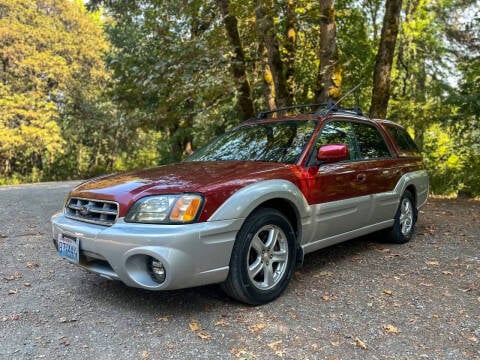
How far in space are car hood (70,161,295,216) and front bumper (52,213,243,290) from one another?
19 centimetres

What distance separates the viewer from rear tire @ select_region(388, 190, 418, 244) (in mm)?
5502

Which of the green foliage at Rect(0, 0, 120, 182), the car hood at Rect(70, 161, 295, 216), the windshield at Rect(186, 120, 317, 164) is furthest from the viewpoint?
the green foliage at Rect(0, 0, 120, 182)

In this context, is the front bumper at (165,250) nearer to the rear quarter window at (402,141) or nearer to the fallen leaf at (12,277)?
the fallen leaf at (12,277)

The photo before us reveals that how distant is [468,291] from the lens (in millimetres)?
3908

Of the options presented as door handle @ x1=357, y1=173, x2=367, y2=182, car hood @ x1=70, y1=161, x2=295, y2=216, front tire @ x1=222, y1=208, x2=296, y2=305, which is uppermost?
car hood @ x1=70, y1=161, x2=295, y2=216

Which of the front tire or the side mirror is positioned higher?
the side mirror

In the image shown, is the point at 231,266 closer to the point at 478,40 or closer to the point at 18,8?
the point at 478,40

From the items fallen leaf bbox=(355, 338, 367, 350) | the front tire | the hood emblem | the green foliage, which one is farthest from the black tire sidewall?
the green foliage

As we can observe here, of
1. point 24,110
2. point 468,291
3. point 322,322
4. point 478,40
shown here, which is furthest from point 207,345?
point 24,110

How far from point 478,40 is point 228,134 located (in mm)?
10308

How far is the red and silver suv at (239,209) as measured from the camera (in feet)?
10.3

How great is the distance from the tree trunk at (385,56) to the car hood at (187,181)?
5980 mm

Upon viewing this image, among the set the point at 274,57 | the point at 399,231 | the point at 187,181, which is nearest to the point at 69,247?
the point at 187,181

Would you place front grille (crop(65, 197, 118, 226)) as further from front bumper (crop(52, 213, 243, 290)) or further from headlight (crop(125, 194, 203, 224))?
headlight (crop(125, 194, 203, 224))
